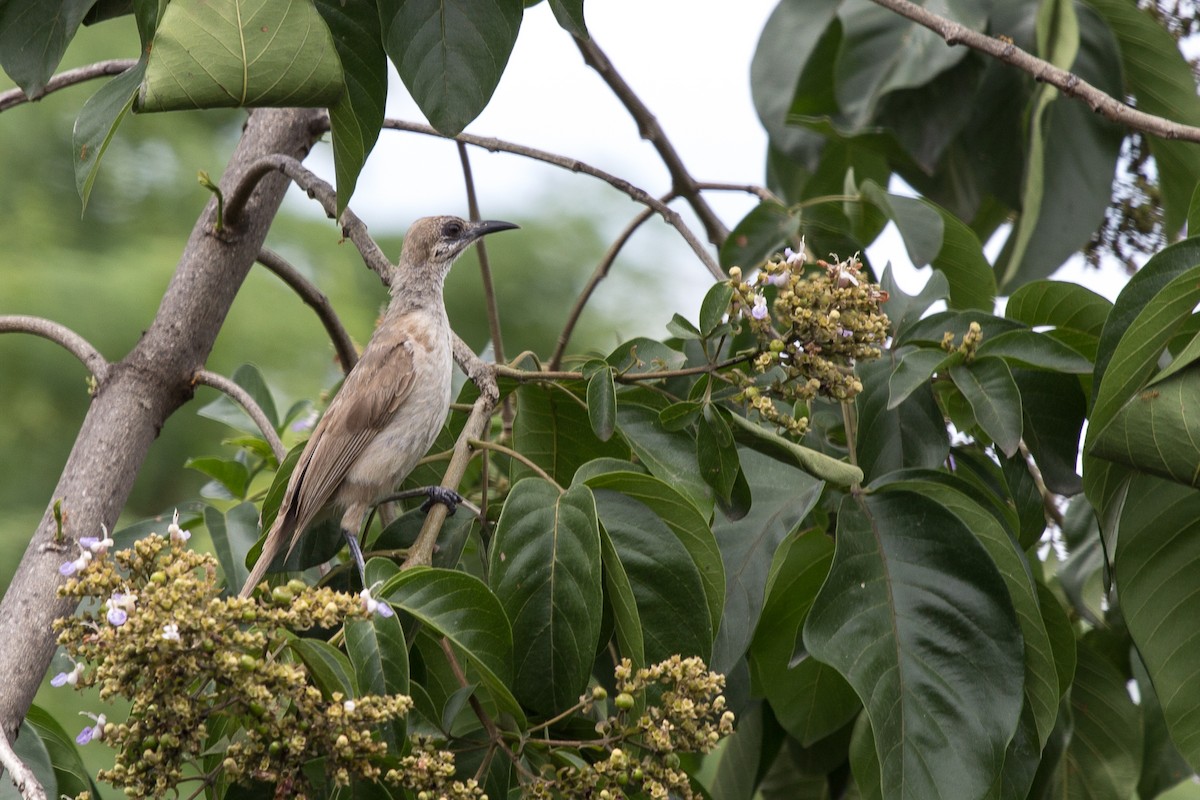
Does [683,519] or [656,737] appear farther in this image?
[683,519]

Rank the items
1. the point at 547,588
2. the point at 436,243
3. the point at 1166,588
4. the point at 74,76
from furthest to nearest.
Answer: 1. the point at 436,243
2. the point at 74,76
3. the point at 1166,588
4. the point at 547,588

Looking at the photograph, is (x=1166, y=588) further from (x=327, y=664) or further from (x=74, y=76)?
(x=74, y=76)

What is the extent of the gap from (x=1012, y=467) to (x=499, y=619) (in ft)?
4.13

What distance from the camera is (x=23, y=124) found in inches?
372

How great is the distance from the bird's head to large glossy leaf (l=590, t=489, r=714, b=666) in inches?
85.3

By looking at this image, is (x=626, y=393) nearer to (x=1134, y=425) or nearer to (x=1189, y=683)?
(x=1134, y=425)

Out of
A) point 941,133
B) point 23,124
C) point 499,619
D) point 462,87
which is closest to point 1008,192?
point 941,133

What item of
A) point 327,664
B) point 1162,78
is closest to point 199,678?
point 327,664

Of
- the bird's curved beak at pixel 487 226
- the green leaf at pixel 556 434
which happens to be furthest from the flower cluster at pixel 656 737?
the bird's curved beak at pixel 487 226

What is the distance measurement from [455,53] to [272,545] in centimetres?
118

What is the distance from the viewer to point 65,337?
2.87 meters

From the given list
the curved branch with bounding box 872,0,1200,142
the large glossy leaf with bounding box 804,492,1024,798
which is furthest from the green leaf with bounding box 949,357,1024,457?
the curved branch with bounding box 872,0,1200,142

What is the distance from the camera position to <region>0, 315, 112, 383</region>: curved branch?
9.34 feet

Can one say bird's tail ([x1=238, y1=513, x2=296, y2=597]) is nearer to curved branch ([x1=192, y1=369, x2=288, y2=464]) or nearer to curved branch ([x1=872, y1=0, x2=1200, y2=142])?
curved branch ([x1=192, y1=369, x2=288, y2=464])
